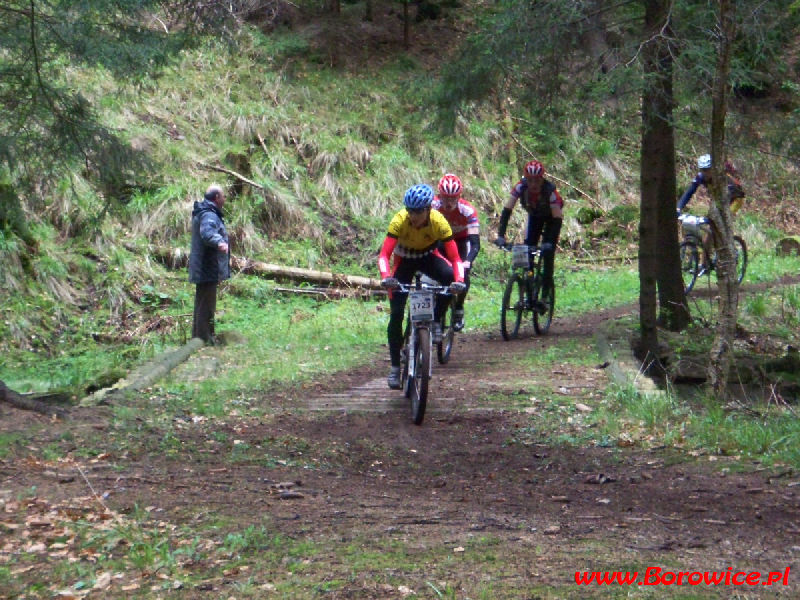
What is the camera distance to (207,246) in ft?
40.8

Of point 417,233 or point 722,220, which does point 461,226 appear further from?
point 722,220

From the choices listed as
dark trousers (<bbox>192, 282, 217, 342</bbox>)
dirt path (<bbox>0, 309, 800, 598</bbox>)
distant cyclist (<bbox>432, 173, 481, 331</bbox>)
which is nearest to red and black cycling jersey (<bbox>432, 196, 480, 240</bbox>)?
distant cyclist (<bbox>432, 173, 481, 331</bbox>)

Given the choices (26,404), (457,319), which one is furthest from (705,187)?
(26,404)

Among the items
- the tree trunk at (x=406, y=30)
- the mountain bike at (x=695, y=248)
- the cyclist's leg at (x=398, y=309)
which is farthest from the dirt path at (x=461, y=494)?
the tree trunk at (x=406, y=30)

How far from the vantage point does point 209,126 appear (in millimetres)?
21422

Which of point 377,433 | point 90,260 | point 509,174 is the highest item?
point 509,174

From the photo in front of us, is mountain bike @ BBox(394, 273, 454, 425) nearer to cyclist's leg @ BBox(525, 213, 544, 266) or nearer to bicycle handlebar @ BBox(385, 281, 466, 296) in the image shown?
bicycle handlebar @ BBox(385, 281, 466, 296)

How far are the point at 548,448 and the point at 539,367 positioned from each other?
3.44 metres

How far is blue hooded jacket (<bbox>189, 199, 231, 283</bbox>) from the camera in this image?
12.3 m

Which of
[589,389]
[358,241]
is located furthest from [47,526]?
[358,241]

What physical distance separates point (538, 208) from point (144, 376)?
5.68m

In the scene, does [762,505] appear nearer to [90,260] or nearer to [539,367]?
[539,367]

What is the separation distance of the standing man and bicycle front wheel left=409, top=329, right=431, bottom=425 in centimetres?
455
